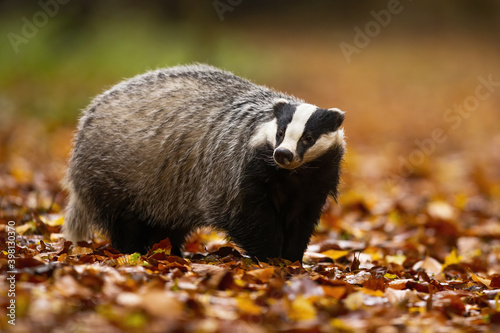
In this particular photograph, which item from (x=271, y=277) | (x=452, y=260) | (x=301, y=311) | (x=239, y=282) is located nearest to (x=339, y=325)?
(x=301, y=311)

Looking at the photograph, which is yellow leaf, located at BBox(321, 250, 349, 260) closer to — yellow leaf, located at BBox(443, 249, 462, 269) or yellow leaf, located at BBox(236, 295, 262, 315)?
yellow leaf, located at BBox(443, 249, 462, 269)

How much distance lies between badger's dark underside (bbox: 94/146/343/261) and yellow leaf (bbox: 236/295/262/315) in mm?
1451

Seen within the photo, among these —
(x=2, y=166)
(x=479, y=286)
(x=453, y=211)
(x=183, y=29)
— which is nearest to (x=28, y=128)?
(x=2, y=166)

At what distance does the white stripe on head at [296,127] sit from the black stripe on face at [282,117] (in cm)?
3

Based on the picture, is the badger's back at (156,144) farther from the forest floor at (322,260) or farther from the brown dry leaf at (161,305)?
the brown dry leaf at (161,305)

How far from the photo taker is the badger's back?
530cm

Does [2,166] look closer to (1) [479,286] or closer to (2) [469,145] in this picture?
(1) [479,286]

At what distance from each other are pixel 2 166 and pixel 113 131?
3.24 m

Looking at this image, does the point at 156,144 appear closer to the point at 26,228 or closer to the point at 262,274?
the point at 26,228

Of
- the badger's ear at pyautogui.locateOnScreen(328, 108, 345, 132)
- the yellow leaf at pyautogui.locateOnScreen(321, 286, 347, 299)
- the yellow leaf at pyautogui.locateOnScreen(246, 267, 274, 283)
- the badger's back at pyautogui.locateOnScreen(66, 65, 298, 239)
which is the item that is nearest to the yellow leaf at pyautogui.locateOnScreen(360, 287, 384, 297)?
the yellow leaf at pyautogui.locateOnScreen(321, 286, 347, 299)

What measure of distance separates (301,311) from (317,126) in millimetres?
1786

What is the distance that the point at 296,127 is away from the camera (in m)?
4.50

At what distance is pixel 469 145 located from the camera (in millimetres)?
13172

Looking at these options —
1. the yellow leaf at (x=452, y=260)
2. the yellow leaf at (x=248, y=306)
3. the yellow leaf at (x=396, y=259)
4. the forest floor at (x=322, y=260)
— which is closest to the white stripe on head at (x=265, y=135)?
the forest floor at (x=322, y=260)
